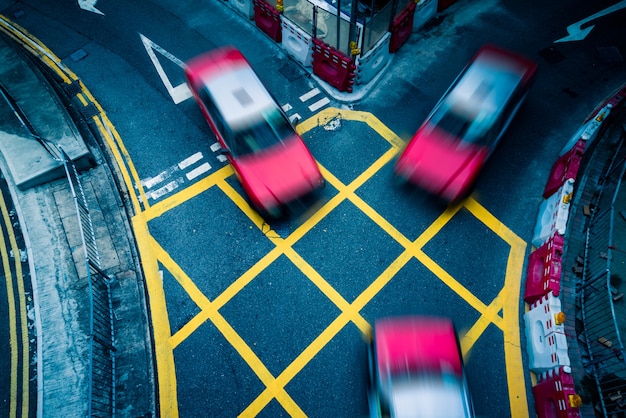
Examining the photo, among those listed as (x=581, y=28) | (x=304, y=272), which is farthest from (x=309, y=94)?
(x=581, y=28)

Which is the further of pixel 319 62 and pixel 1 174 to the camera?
pixel 319 62

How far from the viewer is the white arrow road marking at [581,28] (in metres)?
11.5

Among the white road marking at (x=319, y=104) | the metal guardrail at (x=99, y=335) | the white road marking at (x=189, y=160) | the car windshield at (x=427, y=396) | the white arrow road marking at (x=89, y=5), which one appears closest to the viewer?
the car windshield at (x=427, y=396)

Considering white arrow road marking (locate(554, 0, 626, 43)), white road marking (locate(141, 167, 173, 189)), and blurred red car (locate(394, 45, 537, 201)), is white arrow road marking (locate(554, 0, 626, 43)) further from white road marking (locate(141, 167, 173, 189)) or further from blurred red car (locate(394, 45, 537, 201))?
white road marking (locate(141, 167, 173, 189))

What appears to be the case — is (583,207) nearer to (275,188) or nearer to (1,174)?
(275,188)

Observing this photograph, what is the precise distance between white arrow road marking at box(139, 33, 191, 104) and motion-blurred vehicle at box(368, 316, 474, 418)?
301 inches

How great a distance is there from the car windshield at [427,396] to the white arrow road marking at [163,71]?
27.8ft

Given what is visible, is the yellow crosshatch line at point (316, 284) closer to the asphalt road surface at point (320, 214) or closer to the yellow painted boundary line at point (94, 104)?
the asphalt road surface at point (320, 214)

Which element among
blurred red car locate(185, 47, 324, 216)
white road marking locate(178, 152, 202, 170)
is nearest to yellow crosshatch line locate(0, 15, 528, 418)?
white road marking locate(178, 152, 202, 170)

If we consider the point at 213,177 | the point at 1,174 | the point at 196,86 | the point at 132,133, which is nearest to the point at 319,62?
the point at 196,86

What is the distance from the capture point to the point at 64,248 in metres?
8.48

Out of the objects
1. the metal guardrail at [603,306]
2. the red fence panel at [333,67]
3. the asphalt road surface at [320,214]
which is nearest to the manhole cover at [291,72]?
the asphalt road surface at [320,214]

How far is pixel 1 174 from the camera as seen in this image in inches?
365

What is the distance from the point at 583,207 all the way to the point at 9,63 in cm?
1479
